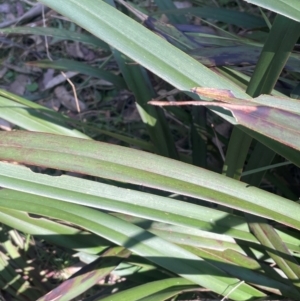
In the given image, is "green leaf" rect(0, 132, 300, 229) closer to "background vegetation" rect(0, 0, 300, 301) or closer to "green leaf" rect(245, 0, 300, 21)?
"background vegetation" rect(0, 0, 300, 301)

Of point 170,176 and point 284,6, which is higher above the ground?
point 284,6

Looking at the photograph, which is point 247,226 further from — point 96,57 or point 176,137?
point 96,57

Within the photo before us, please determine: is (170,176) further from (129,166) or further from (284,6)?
(284,6)

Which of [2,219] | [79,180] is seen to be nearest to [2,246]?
[2,219]

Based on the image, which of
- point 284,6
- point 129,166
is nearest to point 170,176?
point 129,166

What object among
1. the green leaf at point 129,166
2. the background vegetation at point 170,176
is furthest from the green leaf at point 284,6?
the green leaf at point 129,166

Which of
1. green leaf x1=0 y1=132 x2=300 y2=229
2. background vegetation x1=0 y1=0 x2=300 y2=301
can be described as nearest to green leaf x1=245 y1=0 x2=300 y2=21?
background vegetation x1=0 y1=0 x2=300 y2=301

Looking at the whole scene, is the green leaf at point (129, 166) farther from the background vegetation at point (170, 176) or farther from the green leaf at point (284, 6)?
the green leaf at point (284, 6)

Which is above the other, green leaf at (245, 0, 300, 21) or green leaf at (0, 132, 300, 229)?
green leaf at (245, 0, 300, 21)
